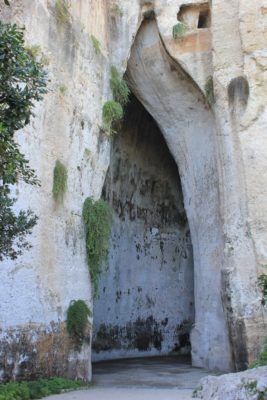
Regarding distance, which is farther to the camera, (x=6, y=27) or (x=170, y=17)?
(x=170, y=17)

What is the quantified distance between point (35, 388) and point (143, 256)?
1213 centimetres

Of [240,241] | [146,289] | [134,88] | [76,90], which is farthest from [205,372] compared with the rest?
[134,88]

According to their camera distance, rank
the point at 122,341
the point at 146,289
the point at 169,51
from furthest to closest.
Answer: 1. the point at 146,289
2. the point at 122,341
3. the point at 169,51

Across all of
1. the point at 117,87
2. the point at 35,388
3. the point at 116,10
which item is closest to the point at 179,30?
the point at 116,10

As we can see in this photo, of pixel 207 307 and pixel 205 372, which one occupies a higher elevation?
pixel 207 307

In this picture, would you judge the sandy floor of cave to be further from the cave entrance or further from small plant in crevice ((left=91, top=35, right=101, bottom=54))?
small plant in crevice ((left=91, top=35, right=101, bottom=54))

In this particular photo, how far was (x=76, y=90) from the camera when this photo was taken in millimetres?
13008

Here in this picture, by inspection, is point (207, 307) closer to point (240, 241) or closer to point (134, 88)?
point (240, 241)

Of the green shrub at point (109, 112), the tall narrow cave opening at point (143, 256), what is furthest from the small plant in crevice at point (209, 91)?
the tall narrow cave opening at point (143, 256)

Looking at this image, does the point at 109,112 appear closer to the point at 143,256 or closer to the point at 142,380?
the point at 142,380

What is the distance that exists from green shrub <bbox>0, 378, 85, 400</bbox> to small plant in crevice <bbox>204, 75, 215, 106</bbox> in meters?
8.97

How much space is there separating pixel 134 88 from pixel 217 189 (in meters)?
4.95

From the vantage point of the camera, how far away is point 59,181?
11555 millimetres

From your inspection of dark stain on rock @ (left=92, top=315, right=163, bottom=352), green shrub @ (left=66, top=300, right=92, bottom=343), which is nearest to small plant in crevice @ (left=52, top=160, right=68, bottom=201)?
green shrub @ (left=66, top=300, right=92, bottom=343)
